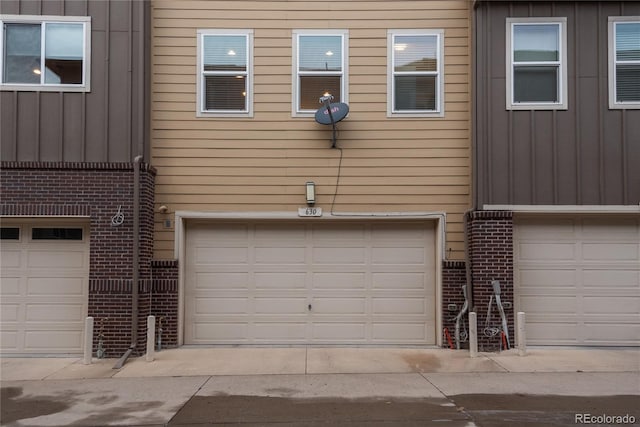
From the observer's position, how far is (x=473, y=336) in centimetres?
790

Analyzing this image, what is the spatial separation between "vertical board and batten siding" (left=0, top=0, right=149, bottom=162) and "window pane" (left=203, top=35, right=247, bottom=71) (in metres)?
1.12

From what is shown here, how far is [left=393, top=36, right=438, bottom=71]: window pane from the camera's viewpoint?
354 inches

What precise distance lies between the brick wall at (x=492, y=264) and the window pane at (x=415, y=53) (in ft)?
9.68

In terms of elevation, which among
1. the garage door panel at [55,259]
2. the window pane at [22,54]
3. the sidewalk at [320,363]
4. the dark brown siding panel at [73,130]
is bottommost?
the sidewalk at [320,363]

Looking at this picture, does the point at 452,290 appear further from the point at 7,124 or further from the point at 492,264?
the point at 7,124

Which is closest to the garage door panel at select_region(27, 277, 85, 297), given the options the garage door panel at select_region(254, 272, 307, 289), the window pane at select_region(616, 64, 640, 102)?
the garage door panel at select_region(254, 272, 307, 289)

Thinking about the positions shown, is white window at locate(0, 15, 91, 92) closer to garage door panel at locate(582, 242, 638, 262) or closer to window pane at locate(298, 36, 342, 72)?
window pane at locate(298, 36, 342, 72)

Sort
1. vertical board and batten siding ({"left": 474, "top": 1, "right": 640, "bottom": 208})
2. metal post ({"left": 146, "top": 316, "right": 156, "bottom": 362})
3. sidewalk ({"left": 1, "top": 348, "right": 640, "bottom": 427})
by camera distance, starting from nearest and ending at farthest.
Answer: sidewalk ({"left": 1, "top": 348, "right": 640, "bottom": 427}) < metal post ({"left": 146, "top": 316, "right": 156, "bottom": 362}) < vertical board and batten siding ({"left": 474, "top": 1, "right": 640, "bottom": 208})

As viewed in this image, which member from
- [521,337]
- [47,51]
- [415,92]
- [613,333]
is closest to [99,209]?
[47,51]

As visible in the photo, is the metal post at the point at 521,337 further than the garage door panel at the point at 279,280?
No

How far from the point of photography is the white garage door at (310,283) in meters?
8.86

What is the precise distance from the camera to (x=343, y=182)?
8836mm

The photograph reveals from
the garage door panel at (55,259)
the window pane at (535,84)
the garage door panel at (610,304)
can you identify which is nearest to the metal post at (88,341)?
the garage door panel at (55,259)

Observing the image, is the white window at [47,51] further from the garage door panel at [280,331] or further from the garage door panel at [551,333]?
the garage door panel at [551,333]
